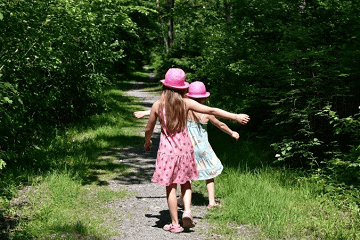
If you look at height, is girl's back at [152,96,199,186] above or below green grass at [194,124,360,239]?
above

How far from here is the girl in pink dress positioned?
15.2 feet

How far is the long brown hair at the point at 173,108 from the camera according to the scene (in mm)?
4633

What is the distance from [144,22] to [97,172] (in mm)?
29924

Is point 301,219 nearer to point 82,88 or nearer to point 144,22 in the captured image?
point 82,88

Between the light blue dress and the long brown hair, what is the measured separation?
978 mm

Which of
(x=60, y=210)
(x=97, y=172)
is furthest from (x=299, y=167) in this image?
(x=60, y=210)

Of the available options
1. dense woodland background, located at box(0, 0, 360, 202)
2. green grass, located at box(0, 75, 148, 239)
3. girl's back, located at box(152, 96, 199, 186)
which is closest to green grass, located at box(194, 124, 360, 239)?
dense woodland background, located at box(0, 0, 360, 202)

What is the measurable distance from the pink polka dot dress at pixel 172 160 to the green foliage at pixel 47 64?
195 cm

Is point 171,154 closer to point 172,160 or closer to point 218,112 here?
point 172,160

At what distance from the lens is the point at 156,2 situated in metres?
33.5

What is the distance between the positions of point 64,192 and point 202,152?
2.13m

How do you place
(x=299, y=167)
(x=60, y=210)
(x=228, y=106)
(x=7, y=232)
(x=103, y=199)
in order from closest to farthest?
(x=7, y=232), (x=60, y=210), (x=103, y=199), (x=299, y=167), (x=228, y=106)

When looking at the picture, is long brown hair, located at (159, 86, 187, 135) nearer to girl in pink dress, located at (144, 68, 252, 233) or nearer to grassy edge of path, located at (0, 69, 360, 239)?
girl in pink dress, located at (144, 68, 252, 233)

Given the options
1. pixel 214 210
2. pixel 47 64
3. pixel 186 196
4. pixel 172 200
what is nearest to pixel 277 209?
pixel 214 210
